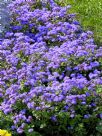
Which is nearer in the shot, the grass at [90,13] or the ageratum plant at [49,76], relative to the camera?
the ageratum plant at [49,76]

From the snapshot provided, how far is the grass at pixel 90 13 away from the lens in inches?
271

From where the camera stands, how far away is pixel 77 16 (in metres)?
7.18

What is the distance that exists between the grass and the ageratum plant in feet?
0.93

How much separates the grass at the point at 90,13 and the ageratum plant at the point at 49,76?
28cm

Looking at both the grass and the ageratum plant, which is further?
the grass

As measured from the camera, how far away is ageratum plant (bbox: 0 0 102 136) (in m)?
4.84

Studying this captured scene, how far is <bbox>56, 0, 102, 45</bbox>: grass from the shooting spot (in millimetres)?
6875

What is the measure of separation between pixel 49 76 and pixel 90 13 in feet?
8.22

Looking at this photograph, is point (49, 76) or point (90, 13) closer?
point (49, 76)

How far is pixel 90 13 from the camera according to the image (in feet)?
24.7

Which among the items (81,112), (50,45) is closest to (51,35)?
(50,45)

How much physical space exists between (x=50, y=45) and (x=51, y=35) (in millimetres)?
136

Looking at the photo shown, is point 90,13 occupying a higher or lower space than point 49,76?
lower

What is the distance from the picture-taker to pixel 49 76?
5305mm
